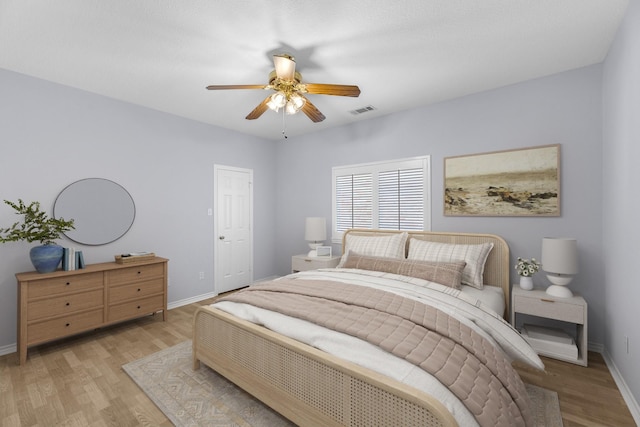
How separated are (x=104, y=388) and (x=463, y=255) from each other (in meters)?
3.33

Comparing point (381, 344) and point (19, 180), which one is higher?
point (19, 180)

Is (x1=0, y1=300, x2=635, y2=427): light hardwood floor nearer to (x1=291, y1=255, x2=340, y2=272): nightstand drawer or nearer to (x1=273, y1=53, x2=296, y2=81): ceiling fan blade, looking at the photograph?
(x1=291, y1=255, x2=340, y2=272): nightstand drawer

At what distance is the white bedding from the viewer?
1.28m

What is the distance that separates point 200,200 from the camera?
13.9 ft

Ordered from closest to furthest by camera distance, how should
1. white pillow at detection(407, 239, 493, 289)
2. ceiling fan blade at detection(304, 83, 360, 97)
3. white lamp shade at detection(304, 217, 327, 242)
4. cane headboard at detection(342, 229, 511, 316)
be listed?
1. ceiling fan blade at detection(304, 83, 360, 97)
2. white pillow at detection(407, 239, 493, 289)
3. cane headboard at detection(342, 229, 511, 316)
4. white lamp shade at detection(304, 217, 327, 242)

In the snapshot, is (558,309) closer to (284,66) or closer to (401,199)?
(401,199)

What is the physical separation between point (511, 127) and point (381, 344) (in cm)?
282

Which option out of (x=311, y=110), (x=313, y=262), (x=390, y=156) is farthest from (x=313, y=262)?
(x=311, y=110)

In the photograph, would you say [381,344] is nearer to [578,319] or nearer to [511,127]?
[578,319]

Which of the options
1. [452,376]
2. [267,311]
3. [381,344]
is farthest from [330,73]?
[452,376]

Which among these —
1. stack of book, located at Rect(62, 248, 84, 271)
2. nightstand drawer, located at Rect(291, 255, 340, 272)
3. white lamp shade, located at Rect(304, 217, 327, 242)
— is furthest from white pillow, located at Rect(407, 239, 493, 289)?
stack of book, located at Rect(62, 248, 84, 271)

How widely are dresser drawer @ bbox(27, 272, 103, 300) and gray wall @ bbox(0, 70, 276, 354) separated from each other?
1.45 feet

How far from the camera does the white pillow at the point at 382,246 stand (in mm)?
3426

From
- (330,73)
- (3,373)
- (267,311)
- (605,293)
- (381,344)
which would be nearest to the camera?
(381,344)
